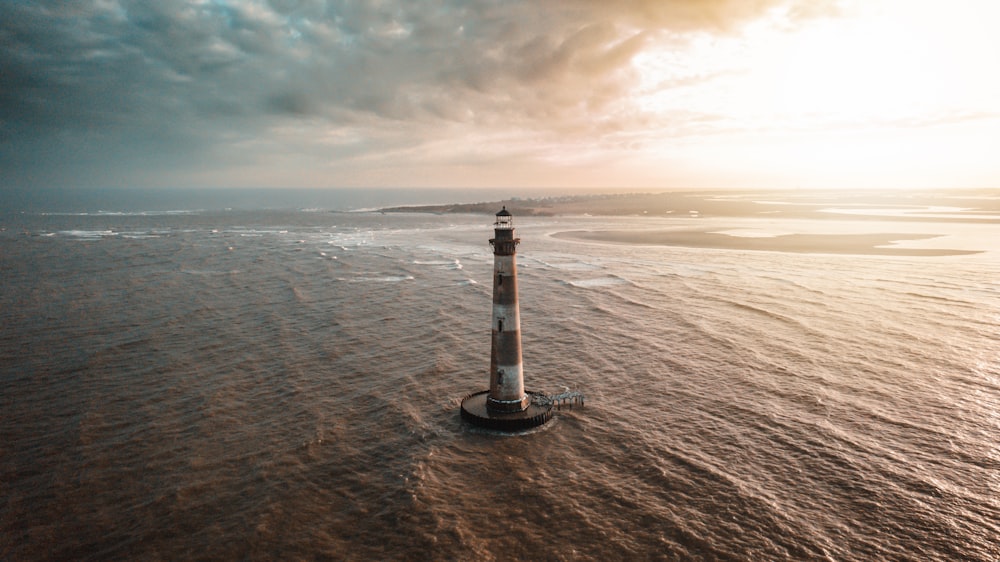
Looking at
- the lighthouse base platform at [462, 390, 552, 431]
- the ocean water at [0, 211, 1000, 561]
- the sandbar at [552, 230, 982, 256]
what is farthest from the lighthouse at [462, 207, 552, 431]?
the sandbar at [552, 230, 982, 256]

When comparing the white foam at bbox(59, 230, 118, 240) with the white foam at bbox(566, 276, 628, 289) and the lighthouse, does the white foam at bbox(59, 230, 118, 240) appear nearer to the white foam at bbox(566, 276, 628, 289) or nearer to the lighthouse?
the white foam at bbox(566, 276, 628, 289)

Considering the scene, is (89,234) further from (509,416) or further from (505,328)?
(509,416)

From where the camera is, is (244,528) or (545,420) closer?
(244,528)

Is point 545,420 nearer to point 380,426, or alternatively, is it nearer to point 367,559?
point 380,426

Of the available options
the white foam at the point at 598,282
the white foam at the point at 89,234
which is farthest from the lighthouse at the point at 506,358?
the white foam at the point at 89,234

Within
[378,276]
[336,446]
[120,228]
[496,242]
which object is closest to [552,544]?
[336,446]

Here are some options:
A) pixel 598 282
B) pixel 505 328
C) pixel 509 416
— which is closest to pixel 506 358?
pixel 505 328
